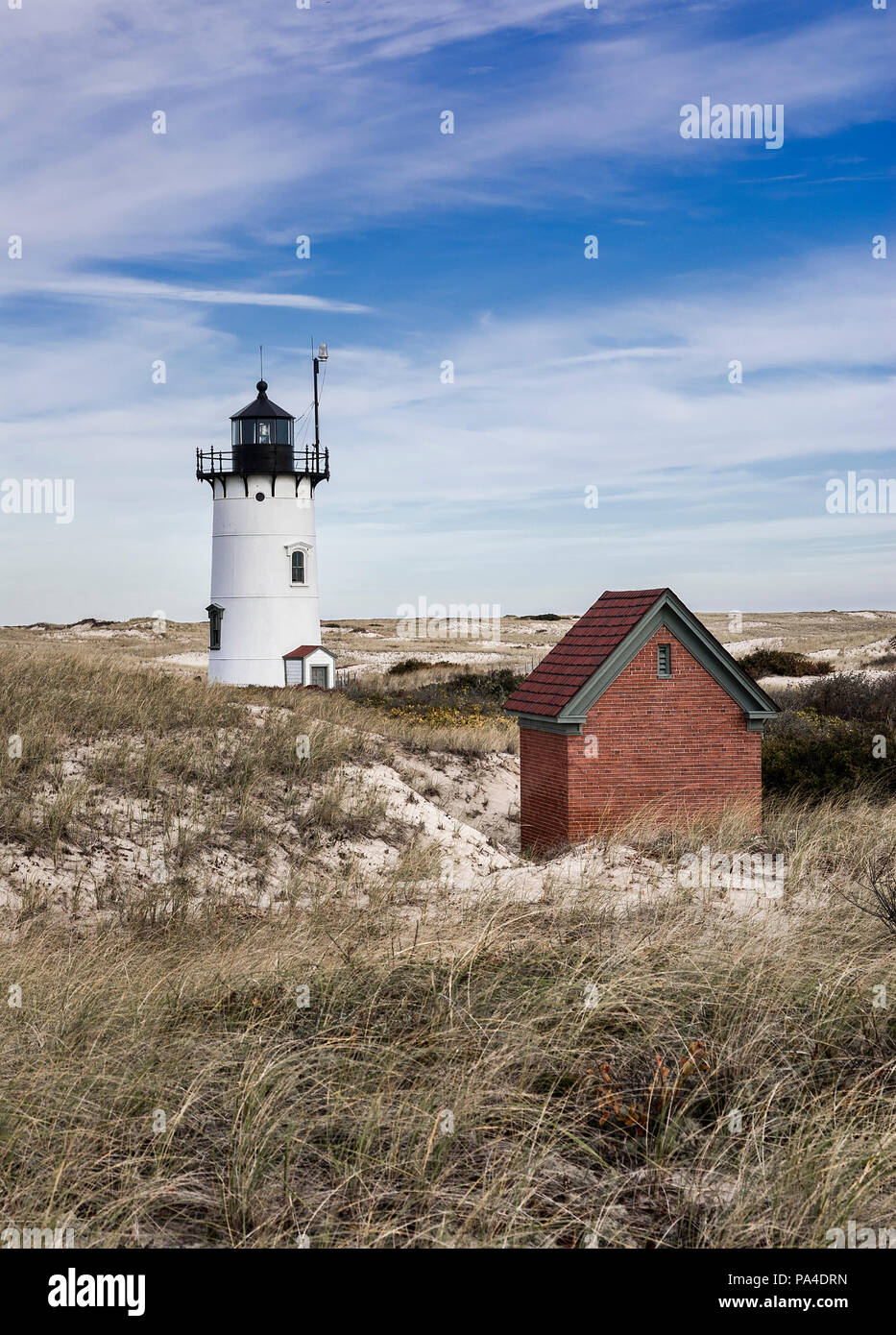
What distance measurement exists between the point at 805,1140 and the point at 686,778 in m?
13.0

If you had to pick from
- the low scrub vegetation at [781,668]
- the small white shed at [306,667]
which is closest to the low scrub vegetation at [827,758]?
the small white shed at [306,667]

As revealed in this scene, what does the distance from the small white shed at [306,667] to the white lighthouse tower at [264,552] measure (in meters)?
0.04

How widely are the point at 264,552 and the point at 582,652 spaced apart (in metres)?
23.5

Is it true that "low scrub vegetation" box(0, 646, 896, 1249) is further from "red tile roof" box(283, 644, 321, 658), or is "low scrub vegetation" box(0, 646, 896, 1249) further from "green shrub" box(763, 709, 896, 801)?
"red tile roof" box(283, 644, 321, 658)

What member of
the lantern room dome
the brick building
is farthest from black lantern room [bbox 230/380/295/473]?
the brick building

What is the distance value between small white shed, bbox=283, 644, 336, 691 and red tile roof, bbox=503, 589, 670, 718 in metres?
20.9

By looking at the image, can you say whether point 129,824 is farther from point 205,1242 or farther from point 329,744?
point 205,1242

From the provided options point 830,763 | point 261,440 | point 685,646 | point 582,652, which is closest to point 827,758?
point 830,763

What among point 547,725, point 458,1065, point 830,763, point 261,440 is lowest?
point 830,763

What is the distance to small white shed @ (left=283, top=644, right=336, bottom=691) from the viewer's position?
40.1 m

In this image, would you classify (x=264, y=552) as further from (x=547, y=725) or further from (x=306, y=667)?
(x=547, y=725)

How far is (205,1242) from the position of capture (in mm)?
4961

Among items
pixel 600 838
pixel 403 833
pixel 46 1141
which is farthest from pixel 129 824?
pixel 46 1141

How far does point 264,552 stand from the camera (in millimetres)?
40188
